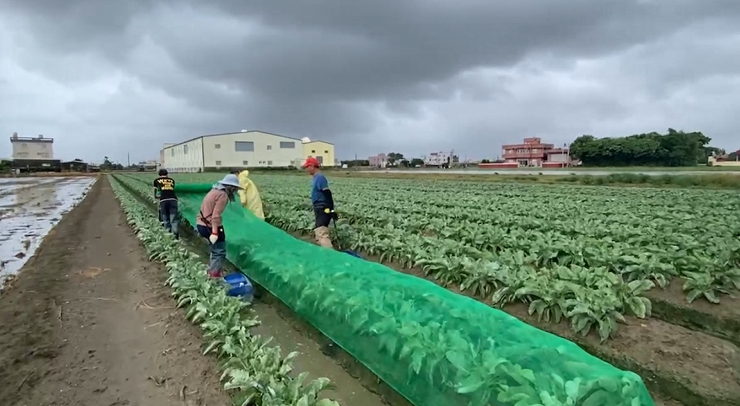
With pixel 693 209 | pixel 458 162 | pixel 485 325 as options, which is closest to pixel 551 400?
pixel 485 325

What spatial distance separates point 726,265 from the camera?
586 cm

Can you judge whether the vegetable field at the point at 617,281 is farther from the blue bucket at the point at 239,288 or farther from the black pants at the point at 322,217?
the blue bucket at the point at 239,288

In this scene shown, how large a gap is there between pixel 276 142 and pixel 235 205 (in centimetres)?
6807

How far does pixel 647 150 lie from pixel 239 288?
70.0 meters

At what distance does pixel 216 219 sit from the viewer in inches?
261

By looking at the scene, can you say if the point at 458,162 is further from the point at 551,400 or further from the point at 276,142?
the point at 551,400

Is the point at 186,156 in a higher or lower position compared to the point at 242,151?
lower

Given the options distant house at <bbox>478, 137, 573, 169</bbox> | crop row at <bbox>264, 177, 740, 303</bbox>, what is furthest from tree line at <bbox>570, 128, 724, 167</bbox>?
crop row at <bbox>264, 177, 740, 303</bbox>

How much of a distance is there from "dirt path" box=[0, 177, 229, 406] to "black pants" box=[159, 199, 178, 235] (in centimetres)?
202

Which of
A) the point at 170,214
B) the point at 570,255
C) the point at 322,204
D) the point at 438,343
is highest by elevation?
the point at 322,204

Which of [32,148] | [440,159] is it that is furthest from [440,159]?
[32,148]

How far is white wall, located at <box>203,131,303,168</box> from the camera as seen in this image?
69750 millimetres

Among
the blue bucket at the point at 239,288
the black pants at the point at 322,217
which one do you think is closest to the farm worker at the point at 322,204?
the black pants at the point at 322,217

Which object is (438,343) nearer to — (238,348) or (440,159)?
(238,348)
